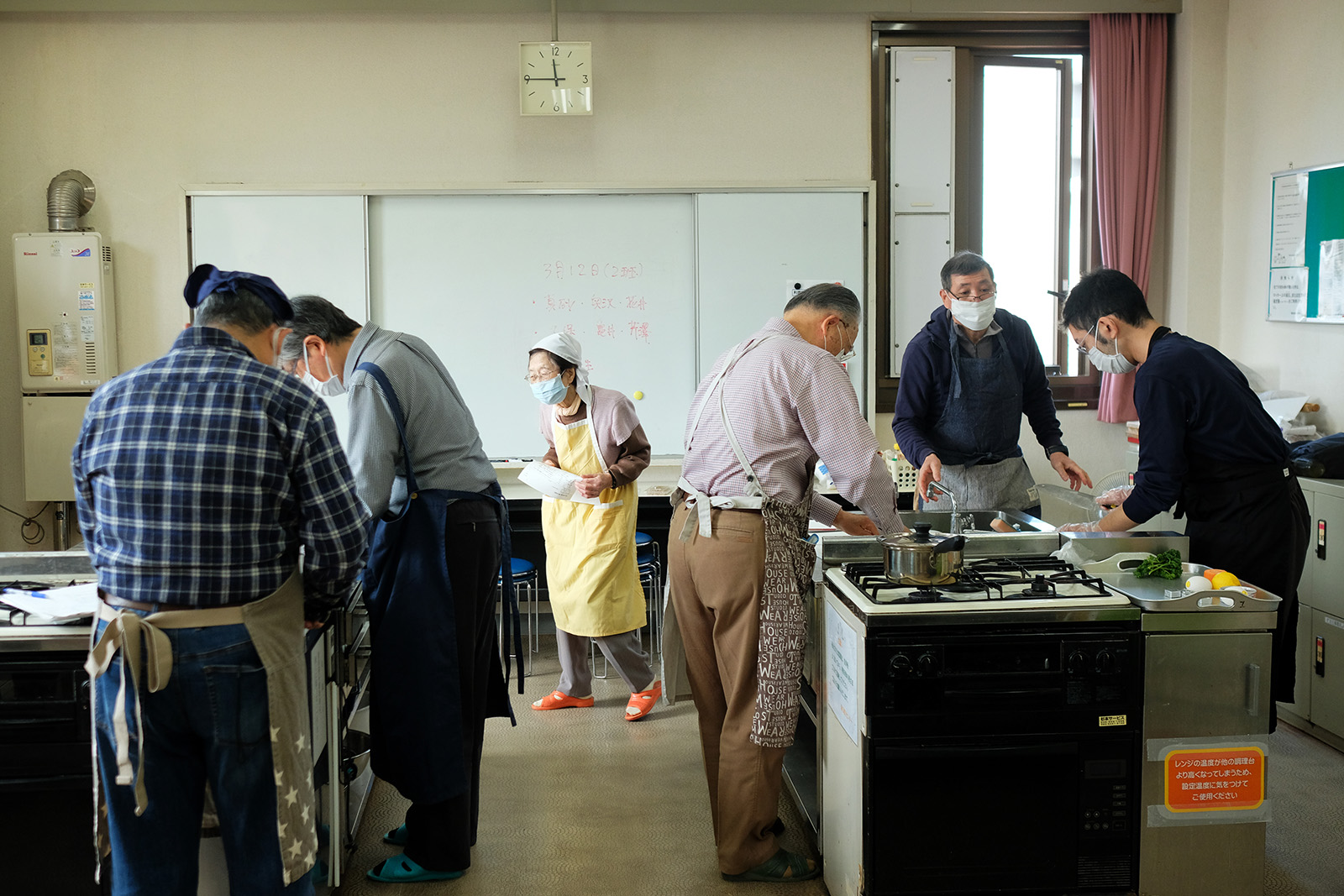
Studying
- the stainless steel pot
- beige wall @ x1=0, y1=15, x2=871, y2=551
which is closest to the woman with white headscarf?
beige wall @ x1=0, y1=15, x2=871, y2=551

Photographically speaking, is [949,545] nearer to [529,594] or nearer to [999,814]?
[999,814]

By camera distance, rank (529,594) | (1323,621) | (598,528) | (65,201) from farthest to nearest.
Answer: (529,594)
(65,201)
(598,528)
(1323,621)

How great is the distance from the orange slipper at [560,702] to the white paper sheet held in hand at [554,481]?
0.75 m

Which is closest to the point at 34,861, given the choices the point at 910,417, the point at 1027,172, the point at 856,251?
the point at 910,417

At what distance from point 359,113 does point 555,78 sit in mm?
887

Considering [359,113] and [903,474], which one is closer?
[903,474]

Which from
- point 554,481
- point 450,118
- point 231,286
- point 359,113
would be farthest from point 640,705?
point 359,113

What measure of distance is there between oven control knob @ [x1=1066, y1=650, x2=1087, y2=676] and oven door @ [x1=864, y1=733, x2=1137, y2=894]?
138mm

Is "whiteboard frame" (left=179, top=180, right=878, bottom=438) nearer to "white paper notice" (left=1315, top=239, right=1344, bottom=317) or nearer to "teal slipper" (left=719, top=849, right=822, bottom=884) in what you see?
"white paper notice" (left=1315, top=239, right=1344, bottom=317)

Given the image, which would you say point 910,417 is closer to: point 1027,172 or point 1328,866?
point 1328,866

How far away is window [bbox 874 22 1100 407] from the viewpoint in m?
4.63

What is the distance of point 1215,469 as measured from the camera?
2.57 m

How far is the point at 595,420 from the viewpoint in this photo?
3.69 meters

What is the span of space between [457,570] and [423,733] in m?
0.39
